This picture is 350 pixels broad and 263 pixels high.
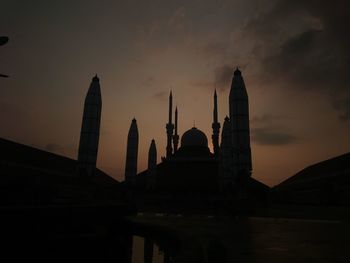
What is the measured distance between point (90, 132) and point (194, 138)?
43.0 meters

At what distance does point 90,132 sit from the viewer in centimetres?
2102

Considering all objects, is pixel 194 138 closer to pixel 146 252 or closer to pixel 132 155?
pixel 132 155

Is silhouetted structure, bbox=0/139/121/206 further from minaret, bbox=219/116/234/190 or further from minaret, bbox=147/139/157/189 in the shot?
minaret, bbox=219/116/234/190

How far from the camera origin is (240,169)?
20.0 meters

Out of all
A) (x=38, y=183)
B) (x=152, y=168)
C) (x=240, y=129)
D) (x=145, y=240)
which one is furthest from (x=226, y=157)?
(x=38, y=183)

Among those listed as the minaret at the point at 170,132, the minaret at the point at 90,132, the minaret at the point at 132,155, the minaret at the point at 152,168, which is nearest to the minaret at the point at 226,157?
the minaret at the point at 152,168

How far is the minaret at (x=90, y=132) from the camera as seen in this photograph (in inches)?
792

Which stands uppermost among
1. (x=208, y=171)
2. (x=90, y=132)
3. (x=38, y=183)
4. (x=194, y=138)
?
(x=194, y=138)

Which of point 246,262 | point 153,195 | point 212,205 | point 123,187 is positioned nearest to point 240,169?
point 212,205

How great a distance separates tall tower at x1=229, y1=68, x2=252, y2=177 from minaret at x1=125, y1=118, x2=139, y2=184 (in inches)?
521

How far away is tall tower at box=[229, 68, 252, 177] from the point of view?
20.1 m

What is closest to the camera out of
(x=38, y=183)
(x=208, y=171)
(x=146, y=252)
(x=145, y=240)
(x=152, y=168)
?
(x=146, y=252)

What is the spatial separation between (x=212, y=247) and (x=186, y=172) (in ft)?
158

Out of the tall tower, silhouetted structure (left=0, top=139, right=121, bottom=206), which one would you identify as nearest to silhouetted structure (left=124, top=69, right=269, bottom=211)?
the tall tower
